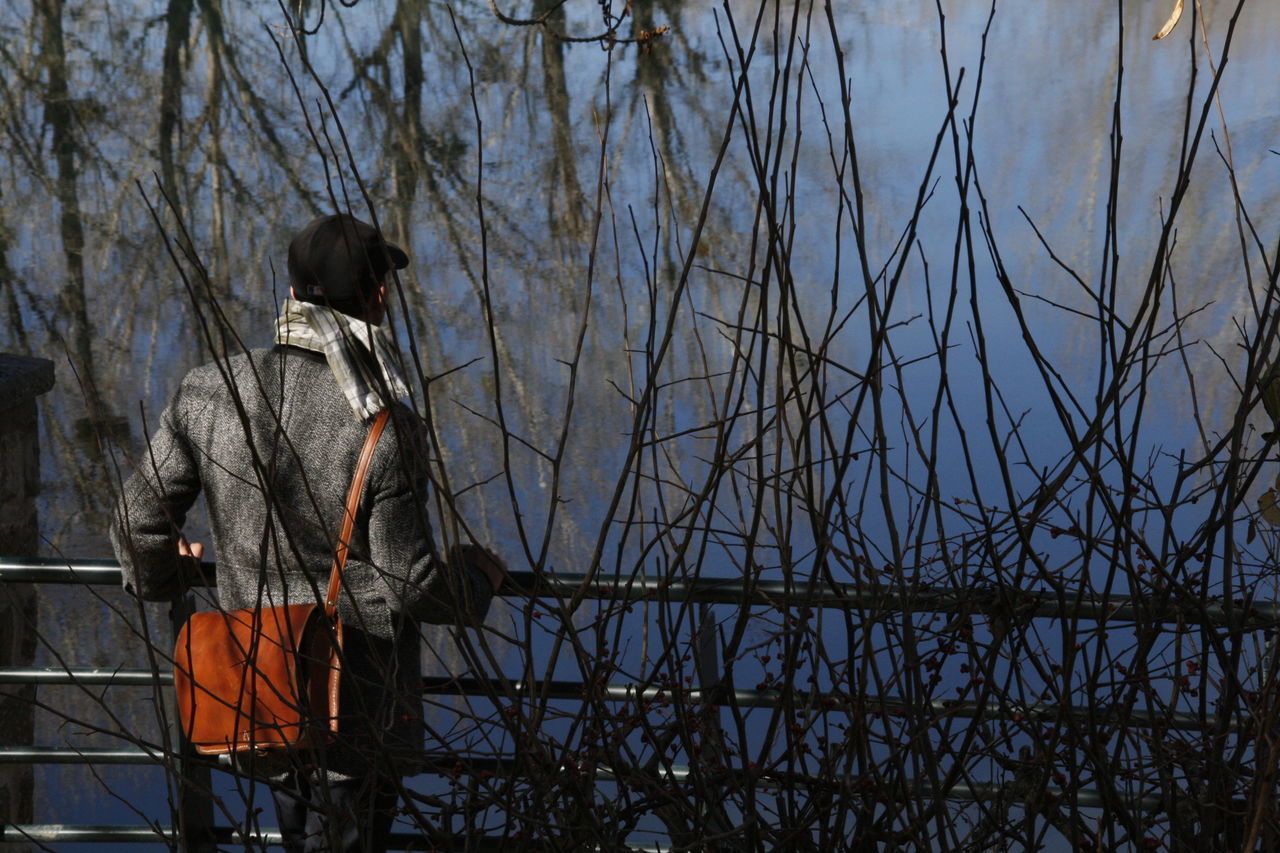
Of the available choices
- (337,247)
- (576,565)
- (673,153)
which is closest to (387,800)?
(337,247)

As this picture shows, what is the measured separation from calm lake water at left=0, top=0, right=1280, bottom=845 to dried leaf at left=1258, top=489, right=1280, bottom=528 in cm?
236

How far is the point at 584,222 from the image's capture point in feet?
53.9

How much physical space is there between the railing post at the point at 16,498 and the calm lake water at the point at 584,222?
1431 mm

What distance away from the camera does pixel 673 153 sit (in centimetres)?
1820

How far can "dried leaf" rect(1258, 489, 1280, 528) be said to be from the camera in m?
1.49

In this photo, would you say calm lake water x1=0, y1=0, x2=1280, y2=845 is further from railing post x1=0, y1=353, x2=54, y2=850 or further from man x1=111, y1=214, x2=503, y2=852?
man x1=111, y1=214, x2=503, y2=852

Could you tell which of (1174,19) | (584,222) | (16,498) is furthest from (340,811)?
(584,222)

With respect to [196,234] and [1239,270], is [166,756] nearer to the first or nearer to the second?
[1239,270]

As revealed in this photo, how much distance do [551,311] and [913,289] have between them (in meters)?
3.17

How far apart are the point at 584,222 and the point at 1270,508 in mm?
Result: 15116

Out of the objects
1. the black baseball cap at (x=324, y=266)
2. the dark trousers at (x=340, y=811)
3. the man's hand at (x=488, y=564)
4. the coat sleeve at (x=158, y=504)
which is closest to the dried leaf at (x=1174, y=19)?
the man's hand at (x=488, y=564)

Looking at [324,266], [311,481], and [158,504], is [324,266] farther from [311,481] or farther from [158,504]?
[158,504]

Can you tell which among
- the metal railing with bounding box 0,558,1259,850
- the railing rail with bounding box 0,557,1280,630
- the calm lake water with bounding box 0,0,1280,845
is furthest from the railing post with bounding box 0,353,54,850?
the calm lake water with bounding box 0,0,1280,845

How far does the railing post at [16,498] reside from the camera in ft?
10.6
